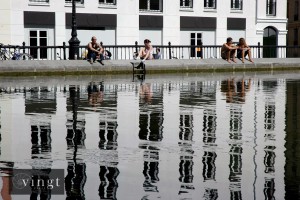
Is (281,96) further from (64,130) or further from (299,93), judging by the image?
(64,130)

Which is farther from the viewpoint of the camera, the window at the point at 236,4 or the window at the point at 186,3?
the window at the point at 236,4

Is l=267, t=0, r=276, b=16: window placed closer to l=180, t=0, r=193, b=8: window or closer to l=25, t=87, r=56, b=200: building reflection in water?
l=180, t=0, r=193, b=8: window

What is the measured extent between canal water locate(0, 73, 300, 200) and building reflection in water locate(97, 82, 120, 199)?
0.03ft

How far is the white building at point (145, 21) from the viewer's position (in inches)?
2007

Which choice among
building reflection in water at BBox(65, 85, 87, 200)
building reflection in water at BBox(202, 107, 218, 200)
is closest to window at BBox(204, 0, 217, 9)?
building reflection in water at BBox(65, 85, 87, 200)

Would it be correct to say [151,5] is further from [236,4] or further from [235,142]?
[235,142]

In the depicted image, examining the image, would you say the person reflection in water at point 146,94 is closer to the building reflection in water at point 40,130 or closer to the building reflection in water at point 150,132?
the building reflection in water at point 150,132

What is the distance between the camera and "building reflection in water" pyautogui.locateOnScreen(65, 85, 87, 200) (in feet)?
22.0

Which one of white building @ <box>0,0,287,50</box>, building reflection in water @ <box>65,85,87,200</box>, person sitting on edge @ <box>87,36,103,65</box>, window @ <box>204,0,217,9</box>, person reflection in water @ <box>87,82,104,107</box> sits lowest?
building reflection in water @ <box>65,85,87,200</box>

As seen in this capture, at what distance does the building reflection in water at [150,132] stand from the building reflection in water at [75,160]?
0.61 metres

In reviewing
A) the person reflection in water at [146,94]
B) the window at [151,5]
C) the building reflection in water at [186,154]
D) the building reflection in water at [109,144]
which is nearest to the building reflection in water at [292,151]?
the building reflection in water at [186,154]

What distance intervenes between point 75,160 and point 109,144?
5.05 feet

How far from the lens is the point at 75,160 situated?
28.0ft

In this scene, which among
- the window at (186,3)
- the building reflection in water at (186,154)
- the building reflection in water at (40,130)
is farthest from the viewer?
the window at (186,3)
